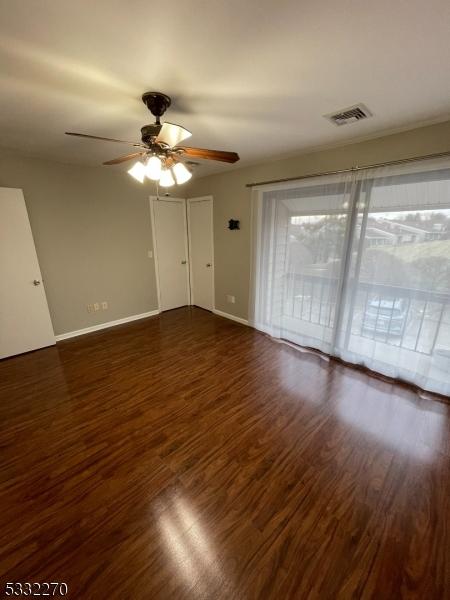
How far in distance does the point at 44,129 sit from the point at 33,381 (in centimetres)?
245

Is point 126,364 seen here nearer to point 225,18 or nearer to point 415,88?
point 225,18

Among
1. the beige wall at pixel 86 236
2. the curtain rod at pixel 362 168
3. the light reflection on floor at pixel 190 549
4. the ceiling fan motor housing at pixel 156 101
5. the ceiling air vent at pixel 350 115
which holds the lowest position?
the light reflection on floor at pixel 190 549

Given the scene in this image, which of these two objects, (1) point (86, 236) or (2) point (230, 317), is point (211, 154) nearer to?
(1) point (86, 236)

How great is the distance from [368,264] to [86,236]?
3.62m

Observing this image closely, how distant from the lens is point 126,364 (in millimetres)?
2826

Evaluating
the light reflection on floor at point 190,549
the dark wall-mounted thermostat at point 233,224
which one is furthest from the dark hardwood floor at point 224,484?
the dark wall-mounted thermostat at point 233,224

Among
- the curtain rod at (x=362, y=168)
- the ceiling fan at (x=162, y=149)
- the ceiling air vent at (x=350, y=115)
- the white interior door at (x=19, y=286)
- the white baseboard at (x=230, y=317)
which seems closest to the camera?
the ceiling fan at (x=162, y=149)

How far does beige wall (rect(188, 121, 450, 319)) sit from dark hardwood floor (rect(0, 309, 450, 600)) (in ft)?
5.88

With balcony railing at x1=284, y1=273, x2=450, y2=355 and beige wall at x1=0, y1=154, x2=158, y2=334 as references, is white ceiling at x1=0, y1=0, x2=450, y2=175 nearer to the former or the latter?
beige wall at x1=0, y1=154, x2=158, y2=334

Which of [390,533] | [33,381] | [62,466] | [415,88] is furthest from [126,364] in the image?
[415,88]

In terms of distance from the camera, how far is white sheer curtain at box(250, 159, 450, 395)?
2.10 m

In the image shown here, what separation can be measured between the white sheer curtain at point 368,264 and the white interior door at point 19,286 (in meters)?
2.89

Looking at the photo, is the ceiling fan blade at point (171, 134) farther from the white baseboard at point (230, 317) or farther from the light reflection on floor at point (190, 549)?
the white baseboard at point (230, 317)

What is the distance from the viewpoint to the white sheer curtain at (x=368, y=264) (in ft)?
6.90
